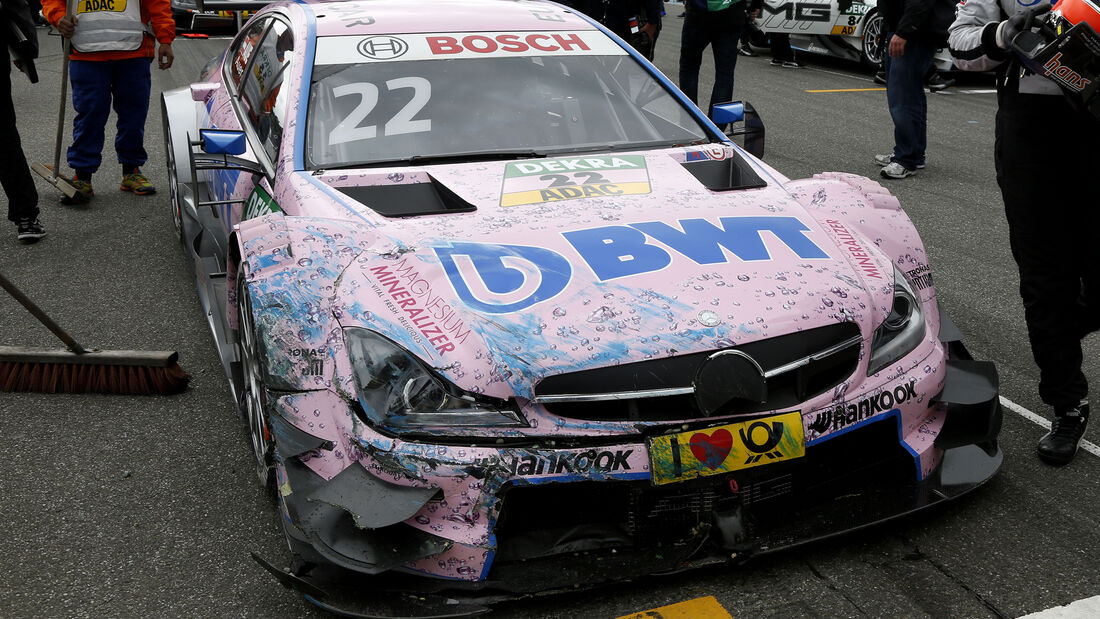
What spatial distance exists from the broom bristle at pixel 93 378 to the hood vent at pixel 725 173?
82.4 inches

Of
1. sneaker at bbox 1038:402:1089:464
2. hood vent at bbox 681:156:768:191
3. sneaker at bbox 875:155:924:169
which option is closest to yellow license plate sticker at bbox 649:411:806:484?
hood vent at bbox 681:156:768:191

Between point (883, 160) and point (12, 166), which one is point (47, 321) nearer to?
point (12, 166)

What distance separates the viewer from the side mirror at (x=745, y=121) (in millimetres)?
4047

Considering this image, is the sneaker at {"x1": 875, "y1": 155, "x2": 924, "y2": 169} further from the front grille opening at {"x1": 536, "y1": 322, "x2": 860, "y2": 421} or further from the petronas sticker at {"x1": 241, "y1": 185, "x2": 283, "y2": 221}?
the front grille opening at {"x1": 536, "y1": 322, "x2": 860, "y2": 421}

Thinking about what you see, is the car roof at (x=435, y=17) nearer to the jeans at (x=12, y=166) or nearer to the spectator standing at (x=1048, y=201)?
the spectator standing at (x=1048, y=201)

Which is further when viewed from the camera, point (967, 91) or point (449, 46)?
point (967, 91)

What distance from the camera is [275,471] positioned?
2760 mm

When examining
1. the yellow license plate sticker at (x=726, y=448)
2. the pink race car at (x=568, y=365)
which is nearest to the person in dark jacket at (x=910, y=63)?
the pink race car at (x=568, y=365)

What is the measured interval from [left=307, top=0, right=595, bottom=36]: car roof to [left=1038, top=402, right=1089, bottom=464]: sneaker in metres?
2.39

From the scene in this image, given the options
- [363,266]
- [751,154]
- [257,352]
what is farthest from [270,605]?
[751,154]

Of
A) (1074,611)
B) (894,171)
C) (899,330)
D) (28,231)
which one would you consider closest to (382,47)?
(899,330)

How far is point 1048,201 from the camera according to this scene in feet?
10.3

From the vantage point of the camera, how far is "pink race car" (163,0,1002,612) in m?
2.41

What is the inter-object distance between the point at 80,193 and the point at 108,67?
845 mm
